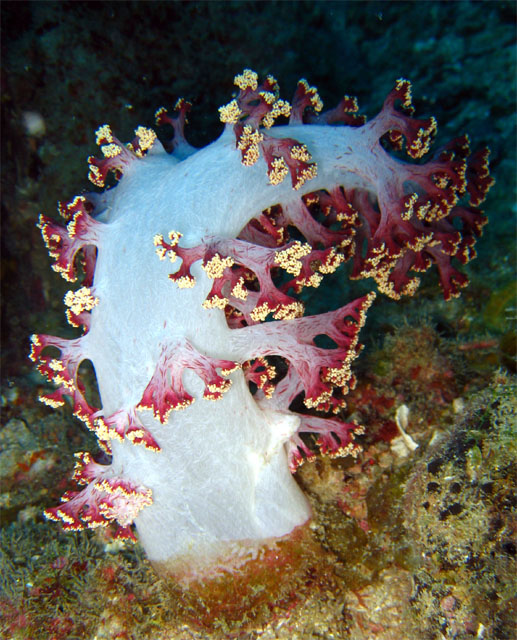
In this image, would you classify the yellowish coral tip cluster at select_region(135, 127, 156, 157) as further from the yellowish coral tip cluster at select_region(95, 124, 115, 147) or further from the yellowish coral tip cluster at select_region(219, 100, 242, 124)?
the yellowish coral tip cluster at select_region(219, 100, 242, 124)

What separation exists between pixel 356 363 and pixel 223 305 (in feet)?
6.08

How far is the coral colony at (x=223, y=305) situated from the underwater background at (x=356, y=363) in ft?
1.93

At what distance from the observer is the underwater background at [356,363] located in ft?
9.02

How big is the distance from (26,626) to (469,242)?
178 inches

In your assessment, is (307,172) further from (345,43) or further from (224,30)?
(345,43)

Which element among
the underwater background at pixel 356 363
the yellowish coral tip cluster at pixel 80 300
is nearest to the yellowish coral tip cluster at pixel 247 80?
the yellowish coral tip cluster at pixel 80 300

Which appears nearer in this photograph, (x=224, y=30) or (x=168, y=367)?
(x=168, y=367)

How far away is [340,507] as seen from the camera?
11.3ft

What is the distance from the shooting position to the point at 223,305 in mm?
2648

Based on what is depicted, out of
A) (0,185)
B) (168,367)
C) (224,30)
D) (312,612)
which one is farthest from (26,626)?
(224,30)

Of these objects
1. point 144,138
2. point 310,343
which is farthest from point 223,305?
point 144,138

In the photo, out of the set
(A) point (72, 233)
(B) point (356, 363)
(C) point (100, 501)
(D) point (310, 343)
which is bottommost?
(C) point (100, 501)

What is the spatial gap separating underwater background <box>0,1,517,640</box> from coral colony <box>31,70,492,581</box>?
0.59 m

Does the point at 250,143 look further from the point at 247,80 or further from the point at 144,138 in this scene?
the point at 144,138
